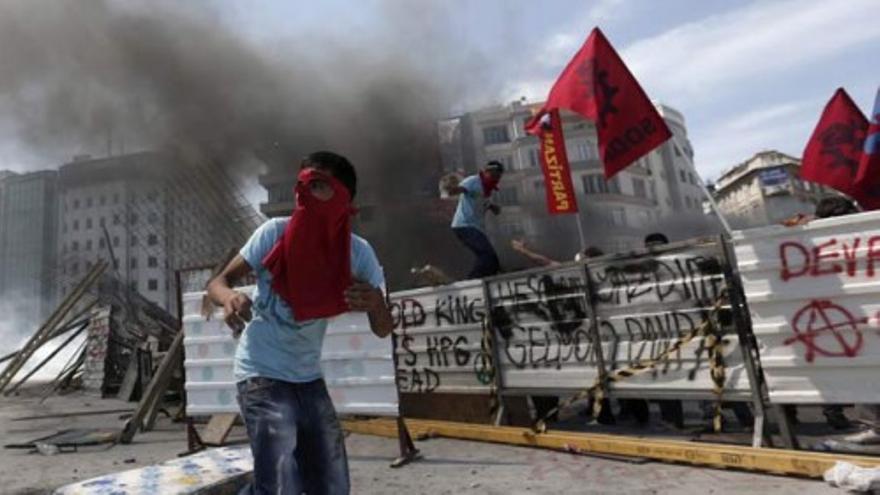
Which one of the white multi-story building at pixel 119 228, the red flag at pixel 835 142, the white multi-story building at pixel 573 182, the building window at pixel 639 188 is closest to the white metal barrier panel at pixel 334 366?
the red flag at pixel 835 142

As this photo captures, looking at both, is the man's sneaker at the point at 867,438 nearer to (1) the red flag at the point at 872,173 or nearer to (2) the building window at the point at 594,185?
(1) the red flag at the point at 872,173

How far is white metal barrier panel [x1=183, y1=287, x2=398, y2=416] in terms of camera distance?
449 cm

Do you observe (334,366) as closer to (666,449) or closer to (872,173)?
(666,449)

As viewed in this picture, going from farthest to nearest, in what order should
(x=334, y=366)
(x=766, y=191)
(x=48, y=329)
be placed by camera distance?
(x=766, y=191) < (x=48, y=329) < (x=334, y=366)

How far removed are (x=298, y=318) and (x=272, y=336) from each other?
17 cm

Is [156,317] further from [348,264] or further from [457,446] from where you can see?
[348,264]

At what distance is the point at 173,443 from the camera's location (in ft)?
18.0

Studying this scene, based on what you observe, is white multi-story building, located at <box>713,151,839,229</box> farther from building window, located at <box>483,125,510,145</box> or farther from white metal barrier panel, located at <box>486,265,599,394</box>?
white metal barrier panel, located at <box>486,265,599,394</box>

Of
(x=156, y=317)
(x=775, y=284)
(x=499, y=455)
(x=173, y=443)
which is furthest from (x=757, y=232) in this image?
(x=156, y=317)

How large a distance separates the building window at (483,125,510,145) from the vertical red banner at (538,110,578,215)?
136ft

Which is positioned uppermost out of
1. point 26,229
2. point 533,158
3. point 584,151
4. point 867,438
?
point 26,229

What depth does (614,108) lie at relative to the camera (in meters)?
4.12

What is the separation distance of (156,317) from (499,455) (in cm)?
1553

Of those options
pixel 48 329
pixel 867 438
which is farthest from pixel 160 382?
pixel 48 329
